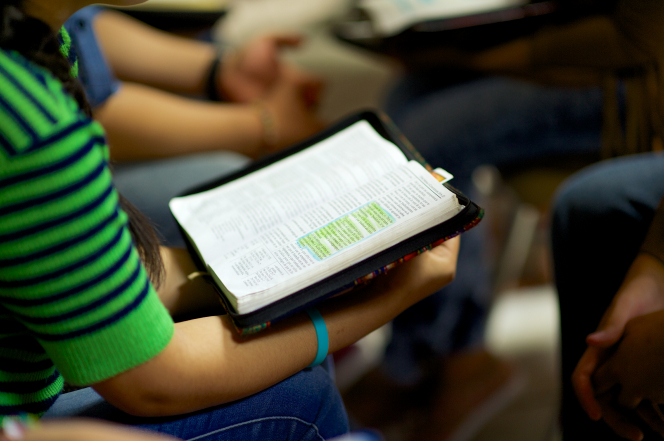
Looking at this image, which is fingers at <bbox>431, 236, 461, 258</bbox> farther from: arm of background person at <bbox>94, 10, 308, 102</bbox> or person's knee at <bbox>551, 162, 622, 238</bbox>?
arm of background person at <bbox>94, 10, 308, 102</bbox>

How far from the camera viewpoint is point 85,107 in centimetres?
49

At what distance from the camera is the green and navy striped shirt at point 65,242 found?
0.34 metres

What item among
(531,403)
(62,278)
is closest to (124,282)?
(62,278)

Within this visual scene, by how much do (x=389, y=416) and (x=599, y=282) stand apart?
0.61 metres

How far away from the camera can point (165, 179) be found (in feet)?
2.82

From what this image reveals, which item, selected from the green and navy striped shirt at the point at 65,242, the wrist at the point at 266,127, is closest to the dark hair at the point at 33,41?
the green and navy striped shirt at the point at 65,242

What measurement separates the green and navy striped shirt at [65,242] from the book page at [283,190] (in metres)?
0.16

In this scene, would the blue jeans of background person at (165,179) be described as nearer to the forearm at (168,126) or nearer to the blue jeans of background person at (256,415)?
the forearm at (168,126)

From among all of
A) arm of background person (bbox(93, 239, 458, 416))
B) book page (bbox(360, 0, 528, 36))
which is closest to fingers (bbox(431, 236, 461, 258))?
arm of background person (bbox(93, 239, 458, 416))

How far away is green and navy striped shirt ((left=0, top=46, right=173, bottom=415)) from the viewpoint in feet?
1.12

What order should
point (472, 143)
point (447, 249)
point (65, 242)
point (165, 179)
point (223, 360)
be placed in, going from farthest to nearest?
point (472, 143), point (165, 179), point (447, 249), point (223, 360), point (65, 242)

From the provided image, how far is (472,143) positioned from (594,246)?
0.36 m

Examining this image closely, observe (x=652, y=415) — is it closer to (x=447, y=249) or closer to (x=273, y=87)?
(x=447, y=249)

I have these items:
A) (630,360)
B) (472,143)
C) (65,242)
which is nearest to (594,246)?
(630,360)
